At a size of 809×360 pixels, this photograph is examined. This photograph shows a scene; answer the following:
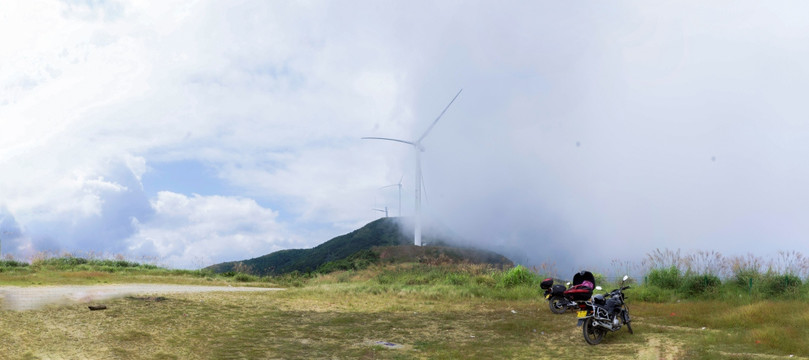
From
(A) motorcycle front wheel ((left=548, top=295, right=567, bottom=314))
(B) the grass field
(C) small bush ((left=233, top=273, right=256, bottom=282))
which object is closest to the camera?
(B) the grass field

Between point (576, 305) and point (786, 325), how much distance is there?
494 cm

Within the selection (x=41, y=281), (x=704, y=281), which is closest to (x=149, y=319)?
(x=41, y=281)

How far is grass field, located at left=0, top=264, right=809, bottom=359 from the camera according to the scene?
10.1 metres

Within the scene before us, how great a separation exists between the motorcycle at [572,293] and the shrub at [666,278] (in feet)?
18.8

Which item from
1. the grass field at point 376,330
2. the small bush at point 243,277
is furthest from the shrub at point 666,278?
the small bush at point 243,277

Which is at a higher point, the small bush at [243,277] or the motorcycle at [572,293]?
the small bush at [243,277]

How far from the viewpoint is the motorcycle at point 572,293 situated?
1511 centimetres

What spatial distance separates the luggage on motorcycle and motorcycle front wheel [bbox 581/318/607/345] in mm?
3253

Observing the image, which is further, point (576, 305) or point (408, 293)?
point (408, 293)

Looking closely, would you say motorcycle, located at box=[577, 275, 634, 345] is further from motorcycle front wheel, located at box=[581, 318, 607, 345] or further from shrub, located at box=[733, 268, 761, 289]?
shrub, located at box=[733, 268, 761, 289]

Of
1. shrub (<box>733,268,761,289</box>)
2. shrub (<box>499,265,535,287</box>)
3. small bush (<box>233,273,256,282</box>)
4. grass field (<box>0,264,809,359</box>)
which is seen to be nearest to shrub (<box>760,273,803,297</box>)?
shrub (<box>733,268,761,289</box>)

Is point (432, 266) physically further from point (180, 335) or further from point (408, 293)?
point (180, 335)

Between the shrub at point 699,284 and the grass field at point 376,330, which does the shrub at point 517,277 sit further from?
the shrub at point 699,284

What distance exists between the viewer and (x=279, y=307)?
15.5 meters
